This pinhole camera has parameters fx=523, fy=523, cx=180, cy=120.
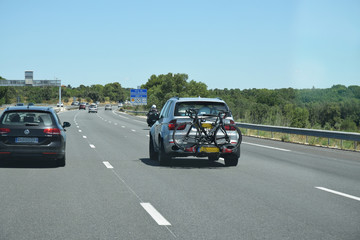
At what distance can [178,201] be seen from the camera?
318 inches

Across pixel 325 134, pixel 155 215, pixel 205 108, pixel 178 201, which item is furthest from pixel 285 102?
pixel 155 215

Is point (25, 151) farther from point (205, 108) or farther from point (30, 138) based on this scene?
point (205, 108)

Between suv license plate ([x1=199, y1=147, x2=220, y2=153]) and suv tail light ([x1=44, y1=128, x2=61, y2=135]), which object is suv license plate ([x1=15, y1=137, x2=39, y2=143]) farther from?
suv license plate ([x1=199, y1=147, x2=220, y2=153])

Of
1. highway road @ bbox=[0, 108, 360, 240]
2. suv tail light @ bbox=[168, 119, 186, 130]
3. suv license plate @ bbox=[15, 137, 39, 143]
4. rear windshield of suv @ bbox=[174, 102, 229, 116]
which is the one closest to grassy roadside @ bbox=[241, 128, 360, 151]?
highway road @ bbox=[0, 108, 360, 240]

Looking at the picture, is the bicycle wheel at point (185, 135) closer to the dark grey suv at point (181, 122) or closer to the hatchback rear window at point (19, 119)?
the dark grey suv at point (181, 122)

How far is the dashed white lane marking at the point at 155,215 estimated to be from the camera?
258 inches

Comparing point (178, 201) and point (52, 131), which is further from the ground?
point (52, 131)

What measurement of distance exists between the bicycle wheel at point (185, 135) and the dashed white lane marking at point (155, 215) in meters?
4.72

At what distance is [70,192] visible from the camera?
8.94 meters

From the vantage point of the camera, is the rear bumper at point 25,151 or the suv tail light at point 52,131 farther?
the suv tail light at point 52,131

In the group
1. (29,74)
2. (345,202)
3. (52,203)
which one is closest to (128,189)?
(52,203)

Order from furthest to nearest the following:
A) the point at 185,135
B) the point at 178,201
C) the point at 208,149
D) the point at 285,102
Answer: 1. the point at 285,102
2. the point at 185,135
3. the point at 208,149
4. the point at 178,201

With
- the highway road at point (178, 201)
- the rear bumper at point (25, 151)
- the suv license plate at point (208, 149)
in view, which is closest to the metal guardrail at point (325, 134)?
the highway road at point (178, 201)

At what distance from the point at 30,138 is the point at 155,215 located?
20.4 ft
